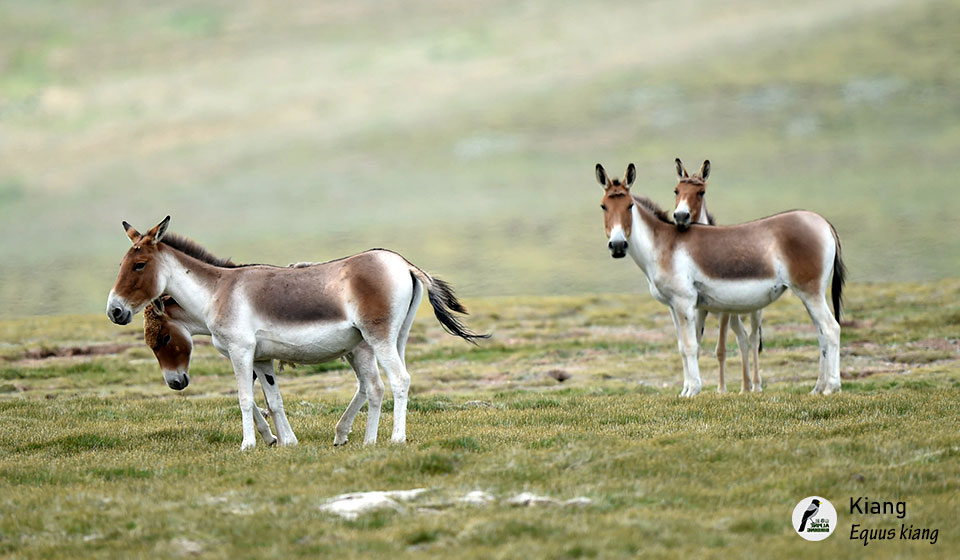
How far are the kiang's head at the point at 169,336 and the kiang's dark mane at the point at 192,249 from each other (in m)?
1.01

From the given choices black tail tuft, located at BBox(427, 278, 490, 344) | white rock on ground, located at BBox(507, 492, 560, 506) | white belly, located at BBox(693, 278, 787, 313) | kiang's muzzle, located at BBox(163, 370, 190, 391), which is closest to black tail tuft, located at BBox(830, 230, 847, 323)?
white belly, located at BBox(693, 278, 787, 313)

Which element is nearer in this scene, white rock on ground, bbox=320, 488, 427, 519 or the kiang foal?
white rock on ground, bbox=320, 488, 427, 519

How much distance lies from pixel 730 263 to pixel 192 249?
9107 mm

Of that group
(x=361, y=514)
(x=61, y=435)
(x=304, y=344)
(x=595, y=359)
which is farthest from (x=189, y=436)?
(x=595, y=359)

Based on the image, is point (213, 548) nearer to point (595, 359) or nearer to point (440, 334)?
point (595, 359)

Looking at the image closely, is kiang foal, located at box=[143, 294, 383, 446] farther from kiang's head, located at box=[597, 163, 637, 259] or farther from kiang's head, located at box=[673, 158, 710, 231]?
kiang's head, located at box=[673, 158, 710, 231]

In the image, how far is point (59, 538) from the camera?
31.2ft

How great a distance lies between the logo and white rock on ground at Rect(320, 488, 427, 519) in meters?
3.86

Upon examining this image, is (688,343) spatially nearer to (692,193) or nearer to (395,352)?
(692,193)

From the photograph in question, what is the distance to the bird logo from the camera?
913 cm

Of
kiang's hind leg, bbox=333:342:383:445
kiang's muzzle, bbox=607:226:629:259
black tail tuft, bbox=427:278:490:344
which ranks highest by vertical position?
kiang's muzzle, bbox=607:226:629:259

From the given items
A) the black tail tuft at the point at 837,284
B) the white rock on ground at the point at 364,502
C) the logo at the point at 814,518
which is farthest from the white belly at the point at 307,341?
the black tail tuft at the point at 837,284

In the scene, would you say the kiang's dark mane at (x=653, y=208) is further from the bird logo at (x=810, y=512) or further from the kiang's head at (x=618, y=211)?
the bird logo at (x=810, y=512)

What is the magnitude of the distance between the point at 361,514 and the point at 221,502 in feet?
5.52
